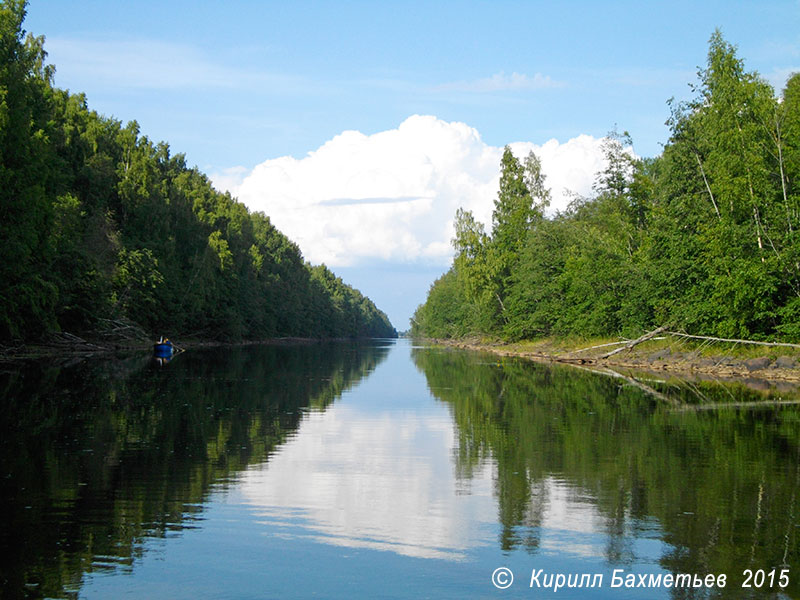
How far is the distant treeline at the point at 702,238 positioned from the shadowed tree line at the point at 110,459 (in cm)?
2195

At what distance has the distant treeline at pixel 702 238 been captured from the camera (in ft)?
122

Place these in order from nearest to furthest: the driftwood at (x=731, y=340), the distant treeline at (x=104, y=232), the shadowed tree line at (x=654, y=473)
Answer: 1. the shadowed tree line at (x=654, y=473)
2. the driftwood at (x=731, y=340)
3. the distant treeline at (x=104, y=232)

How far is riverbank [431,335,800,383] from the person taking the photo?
119 feet

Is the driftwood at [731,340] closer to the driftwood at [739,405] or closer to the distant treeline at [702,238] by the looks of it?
the distant treeline at [702,238]

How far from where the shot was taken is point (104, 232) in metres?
65.7

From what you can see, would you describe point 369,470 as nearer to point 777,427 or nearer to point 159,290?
point 777,427

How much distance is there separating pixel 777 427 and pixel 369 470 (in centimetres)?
1137

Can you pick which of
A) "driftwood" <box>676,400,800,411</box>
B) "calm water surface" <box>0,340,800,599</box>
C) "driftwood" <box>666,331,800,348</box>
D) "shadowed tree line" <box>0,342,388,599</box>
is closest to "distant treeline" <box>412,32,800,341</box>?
"driftwood" <box>666,331,800,348</box>

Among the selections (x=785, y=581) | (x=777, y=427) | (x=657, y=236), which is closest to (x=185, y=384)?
(x=777, y=427)

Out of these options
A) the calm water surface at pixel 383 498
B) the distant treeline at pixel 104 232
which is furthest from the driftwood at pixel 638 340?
the distant treeline at pixel 104 232

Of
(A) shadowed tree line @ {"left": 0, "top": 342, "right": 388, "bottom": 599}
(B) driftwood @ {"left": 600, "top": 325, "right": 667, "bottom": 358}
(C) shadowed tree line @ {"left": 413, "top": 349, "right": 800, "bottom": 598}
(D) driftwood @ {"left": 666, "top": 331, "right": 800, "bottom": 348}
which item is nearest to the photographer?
(A) shadowed tree line @ {"left": 0, "top": 342, "right": 388, "bottom": 599}

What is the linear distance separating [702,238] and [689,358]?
23.6 feet

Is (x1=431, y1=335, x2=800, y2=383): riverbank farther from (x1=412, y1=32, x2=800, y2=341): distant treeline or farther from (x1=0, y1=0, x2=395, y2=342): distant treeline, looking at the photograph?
(x1=0, y1=0, x2=395, y2=342): distant treeline

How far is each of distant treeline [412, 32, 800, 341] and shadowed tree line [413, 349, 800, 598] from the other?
13.1 metres
